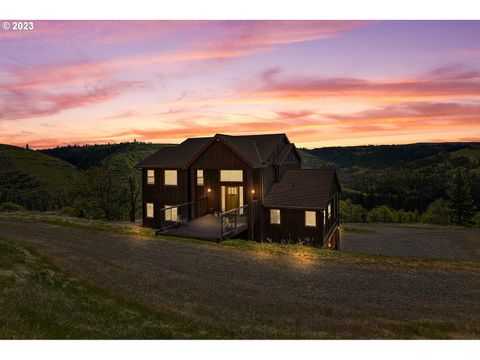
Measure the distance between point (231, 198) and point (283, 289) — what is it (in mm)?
14588

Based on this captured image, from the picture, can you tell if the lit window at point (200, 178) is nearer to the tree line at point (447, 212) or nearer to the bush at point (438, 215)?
the tree line at point (447, 212)

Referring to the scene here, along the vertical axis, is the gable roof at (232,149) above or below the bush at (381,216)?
above

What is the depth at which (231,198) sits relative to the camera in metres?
26.5

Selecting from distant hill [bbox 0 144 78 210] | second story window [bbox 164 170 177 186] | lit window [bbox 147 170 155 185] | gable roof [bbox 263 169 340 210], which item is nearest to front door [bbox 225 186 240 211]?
gable roof [bbox 263 169 340 210]

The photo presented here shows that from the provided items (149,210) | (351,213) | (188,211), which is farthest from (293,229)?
(351,213)

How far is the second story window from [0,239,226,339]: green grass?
1683 centimetres

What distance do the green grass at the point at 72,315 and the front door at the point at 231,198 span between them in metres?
15.1

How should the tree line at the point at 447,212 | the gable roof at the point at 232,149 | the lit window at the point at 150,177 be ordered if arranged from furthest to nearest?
the tree line at the point at 447,212, the lit window at the point at 150,177, the gable roof at the point at 232,149

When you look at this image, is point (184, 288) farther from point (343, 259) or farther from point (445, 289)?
point (445, 289)

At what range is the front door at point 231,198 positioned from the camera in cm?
2630

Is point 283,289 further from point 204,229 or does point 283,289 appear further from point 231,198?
point 231,198

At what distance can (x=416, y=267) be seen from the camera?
15.7m

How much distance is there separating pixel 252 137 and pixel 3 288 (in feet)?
75.7

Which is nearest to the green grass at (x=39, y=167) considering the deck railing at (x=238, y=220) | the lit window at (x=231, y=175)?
the lit window at (x=231, y=175)
